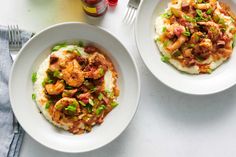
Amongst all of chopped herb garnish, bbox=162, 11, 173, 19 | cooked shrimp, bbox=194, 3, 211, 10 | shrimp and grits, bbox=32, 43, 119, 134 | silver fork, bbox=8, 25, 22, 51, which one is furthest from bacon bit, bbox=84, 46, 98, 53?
cooked shrimp, bbox=194, 3, 211, 10

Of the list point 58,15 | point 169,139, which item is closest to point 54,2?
point 58,15

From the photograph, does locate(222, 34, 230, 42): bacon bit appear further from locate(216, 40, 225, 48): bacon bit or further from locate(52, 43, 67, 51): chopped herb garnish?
locate(52, 43, 67, 51): chopped herb garnish

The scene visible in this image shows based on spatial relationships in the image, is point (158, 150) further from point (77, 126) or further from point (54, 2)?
point (54, 2)

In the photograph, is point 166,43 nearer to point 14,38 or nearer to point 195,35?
point 195,35

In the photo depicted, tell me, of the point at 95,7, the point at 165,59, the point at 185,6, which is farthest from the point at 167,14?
the point at 95,7

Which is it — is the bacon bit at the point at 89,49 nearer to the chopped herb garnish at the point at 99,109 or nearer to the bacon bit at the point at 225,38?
the chopped herb garnish at the point at 99,109

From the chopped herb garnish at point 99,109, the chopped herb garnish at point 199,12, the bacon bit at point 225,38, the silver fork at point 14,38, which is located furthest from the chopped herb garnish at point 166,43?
the silver fork at point 14,38
